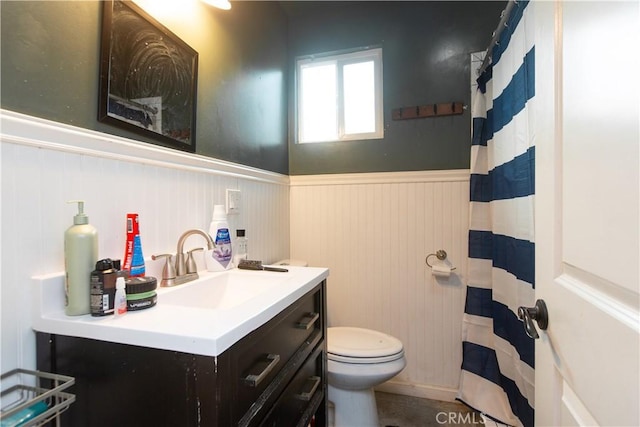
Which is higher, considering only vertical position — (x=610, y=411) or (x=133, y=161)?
(x=133, y=161)

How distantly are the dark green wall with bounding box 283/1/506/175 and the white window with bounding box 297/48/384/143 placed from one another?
6cm

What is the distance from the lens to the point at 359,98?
2049 millimetres

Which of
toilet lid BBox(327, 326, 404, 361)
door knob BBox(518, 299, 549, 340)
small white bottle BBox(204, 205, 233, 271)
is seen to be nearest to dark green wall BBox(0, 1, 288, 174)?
small white bottle BBox(204, 205, 233, 271)

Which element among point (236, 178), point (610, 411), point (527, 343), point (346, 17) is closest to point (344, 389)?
point (527, 343)

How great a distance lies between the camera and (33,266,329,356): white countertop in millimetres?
551

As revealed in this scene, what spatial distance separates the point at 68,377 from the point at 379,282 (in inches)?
63.3

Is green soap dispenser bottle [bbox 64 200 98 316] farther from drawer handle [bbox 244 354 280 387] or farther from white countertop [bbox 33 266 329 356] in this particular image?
drawer handle [bbox 244 354 280 387]

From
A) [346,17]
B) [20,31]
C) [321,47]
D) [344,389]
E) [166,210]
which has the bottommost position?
[344,389]

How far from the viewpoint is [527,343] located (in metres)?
1.20

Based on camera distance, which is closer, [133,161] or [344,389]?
[133,161]

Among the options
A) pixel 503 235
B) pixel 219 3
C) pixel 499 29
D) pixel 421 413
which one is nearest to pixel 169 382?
pixel 219 3

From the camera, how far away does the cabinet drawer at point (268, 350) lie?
62cm

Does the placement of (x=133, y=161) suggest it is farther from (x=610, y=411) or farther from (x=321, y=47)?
(x=321, y=47)

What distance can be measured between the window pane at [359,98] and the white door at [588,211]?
133cm
